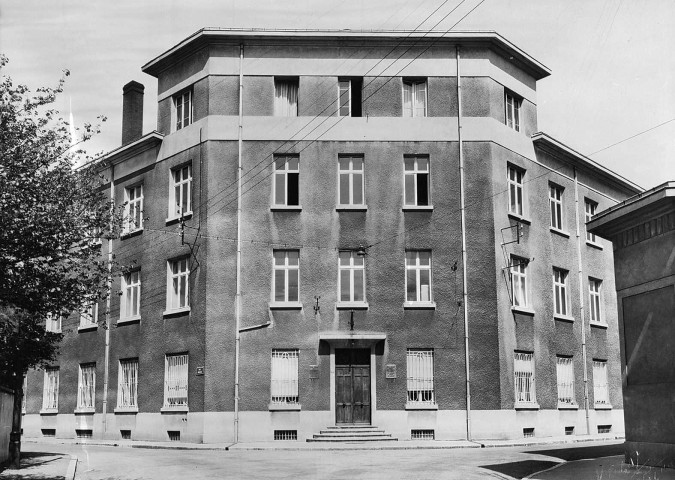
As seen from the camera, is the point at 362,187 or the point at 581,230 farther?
the point at 581,230

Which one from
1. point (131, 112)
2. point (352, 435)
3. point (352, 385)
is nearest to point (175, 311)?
point (352, 385)

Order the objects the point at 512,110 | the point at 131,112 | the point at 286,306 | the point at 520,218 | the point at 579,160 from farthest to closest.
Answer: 1. the point at 131,112
2. the point at 579,160
3. the point at 512,110
4. the point at 520,218
5. the point at 286,306

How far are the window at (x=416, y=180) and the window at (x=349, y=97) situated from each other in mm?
2623

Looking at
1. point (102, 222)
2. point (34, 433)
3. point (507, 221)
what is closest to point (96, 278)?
point (102, 222)

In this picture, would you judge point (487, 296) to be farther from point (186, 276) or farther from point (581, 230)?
point (186, 276)

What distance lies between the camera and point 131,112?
1430 inches

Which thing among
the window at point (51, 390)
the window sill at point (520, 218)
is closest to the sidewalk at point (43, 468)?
the window at point (51, 390)

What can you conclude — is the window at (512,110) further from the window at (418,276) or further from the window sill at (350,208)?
the window sill at (350,208)

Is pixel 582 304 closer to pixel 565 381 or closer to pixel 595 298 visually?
pixel 595 298

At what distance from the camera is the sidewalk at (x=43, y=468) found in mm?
17859

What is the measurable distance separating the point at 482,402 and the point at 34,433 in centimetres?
2057

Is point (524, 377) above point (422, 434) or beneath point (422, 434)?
above

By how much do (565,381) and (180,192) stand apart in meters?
16.6

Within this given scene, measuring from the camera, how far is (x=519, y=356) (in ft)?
97.9
